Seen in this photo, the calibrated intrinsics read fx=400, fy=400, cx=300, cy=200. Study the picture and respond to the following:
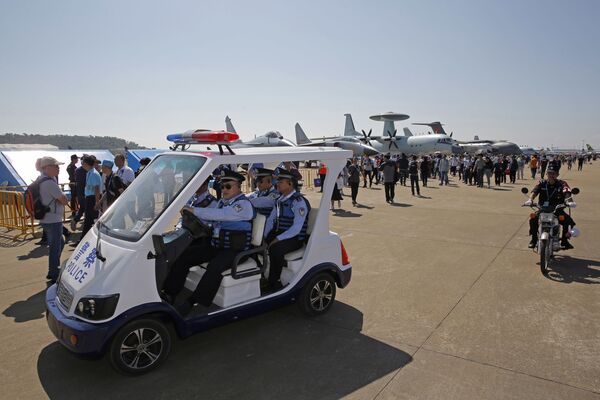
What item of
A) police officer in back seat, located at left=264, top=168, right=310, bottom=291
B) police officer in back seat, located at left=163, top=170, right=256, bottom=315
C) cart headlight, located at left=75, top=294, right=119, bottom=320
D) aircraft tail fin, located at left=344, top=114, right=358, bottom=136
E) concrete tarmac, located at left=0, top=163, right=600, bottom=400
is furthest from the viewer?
aircraft tail fin, located at left=344, top=114, right=358, bottom=136

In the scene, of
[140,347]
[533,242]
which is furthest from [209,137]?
[533,242]

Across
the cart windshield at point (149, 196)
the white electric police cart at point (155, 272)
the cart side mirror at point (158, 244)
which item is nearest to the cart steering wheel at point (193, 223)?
the white electric police cart at point (155, 272)

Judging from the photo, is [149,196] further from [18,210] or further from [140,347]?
[18,210]

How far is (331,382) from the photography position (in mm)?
3602

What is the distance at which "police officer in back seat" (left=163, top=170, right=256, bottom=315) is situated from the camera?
13.4 ft

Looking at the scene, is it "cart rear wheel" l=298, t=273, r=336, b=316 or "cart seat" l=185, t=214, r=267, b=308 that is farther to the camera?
"cart rear wheel" l=298, t=273, r=336, b=316

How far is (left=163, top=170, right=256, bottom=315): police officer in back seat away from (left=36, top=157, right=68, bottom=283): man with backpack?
2.99m

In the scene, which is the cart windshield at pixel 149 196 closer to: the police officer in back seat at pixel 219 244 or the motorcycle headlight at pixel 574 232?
the police officer in back seat at pixel 219 244

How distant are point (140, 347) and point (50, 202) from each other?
3593 millimetres

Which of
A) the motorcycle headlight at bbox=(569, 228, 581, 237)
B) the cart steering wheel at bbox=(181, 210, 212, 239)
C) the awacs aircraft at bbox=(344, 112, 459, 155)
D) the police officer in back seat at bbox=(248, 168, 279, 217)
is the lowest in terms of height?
the motorcycle headlight at bbox=(569, 228, 581, 237)

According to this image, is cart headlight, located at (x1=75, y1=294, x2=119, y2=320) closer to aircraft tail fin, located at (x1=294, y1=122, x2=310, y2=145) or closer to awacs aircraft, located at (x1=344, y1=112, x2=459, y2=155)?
awacs aircraft, located at (x1=344, y1=112, x2=459, y2=155)

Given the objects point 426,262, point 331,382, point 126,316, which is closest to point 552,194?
point 426,262

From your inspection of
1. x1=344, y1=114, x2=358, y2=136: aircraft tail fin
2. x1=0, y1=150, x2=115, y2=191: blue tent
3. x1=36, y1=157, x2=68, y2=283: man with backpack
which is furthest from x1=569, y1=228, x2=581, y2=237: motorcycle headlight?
x1=344, y1=114, x2=358, y2=136: aircraft tail fin

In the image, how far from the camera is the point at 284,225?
4824 millimetres
